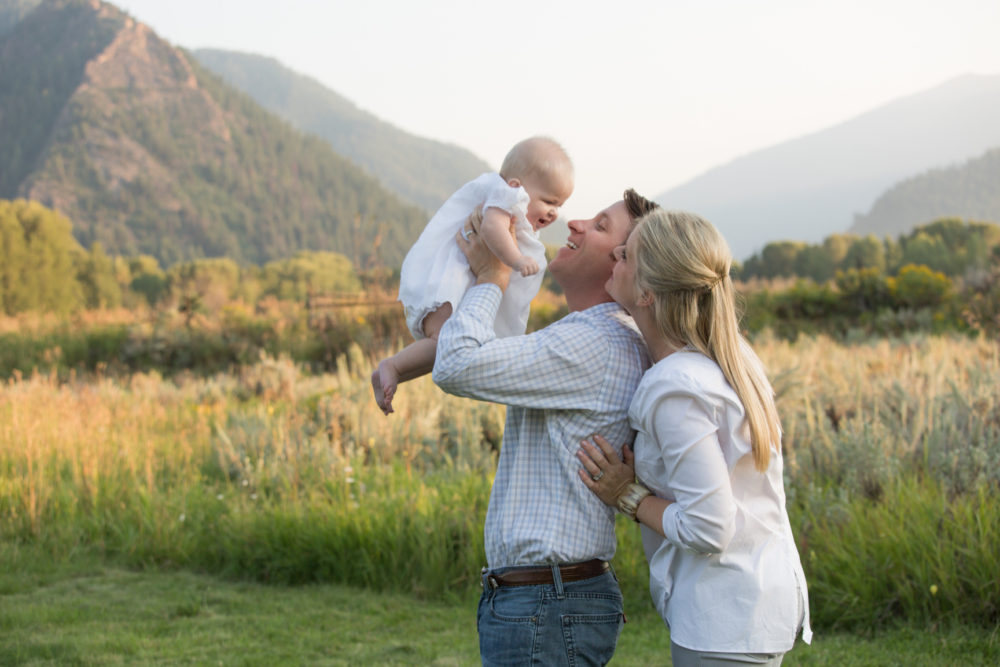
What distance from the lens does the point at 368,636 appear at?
4.84 meters

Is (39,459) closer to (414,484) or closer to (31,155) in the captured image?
(414,484)

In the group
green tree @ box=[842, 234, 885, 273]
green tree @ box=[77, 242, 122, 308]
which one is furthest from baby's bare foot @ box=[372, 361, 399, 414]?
green tree @ box=[77, 242, 122, 308]

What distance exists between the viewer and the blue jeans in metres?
1.87

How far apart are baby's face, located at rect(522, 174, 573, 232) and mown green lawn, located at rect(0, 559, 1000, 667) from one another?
2.72 metres

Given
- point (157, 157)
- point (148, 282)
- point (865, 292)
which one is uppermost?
point (157, 157)

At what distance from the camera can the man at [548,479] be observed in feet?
6.19

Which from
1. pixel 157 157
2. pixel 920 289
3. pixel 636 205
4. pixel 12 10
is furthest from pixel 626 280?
pixel 12 10

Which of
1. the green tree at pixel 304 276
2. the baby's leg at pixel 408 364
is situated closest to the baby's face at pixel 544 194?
the baby's leg at pixel 408 364

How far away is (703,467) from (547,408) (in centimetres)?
39

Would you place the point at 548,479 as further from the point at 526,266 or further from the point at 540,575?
the point at 526,266

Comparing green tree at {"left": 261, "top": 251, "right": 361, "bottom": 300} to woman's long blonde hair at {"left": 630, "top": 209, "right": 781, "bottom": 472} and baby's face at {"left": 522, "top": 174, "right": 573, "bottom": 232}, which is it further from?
woman's long blonde hair at {"left": 630, "top": 209, "right": 781, "bottom": 472}

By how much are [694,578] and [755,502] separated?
0.70ft

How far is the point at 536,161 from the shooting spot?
2.52 m

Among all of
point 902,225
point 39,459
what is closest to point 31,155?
point 902,225
